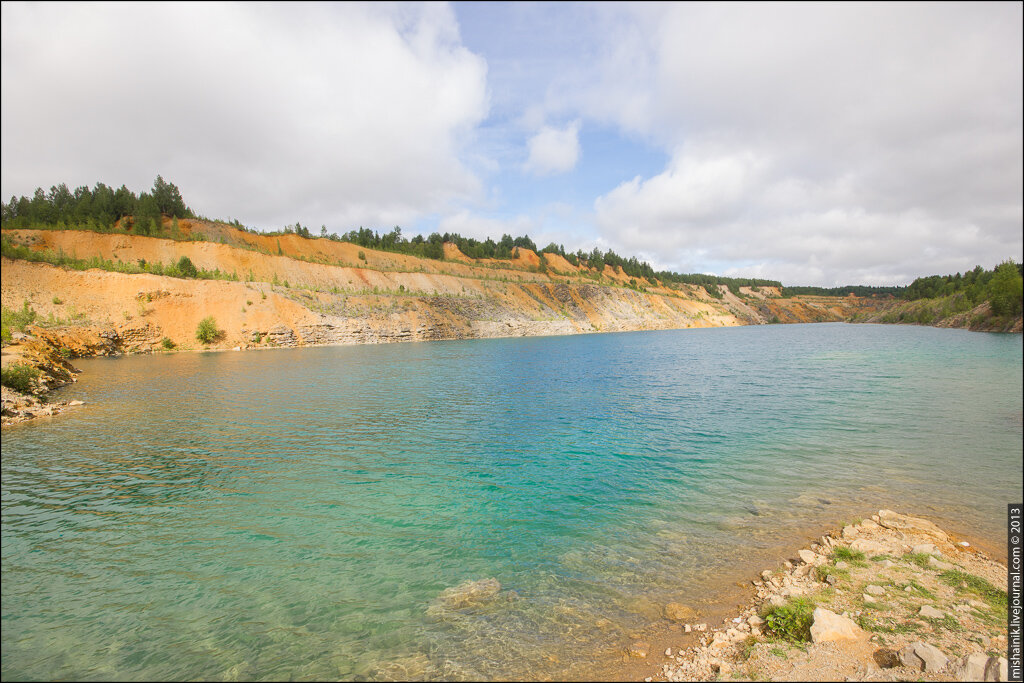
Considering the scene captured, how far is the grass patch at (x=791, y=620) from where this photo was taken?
5.19 m

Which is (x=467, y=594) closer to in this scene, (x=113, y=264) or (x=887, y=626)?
(x=887, y=626)

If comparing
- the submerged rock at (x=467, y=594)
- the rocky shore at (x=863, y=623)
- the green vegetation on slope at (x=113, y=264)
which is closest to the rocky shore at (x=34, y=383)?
the submerged rock at (x=467, y=594)

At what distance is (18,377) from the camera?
1780 centimetres

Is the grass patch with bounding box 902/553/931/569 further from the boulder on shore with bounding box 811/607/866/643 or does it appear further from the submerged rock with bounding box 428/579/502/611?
the submerged rock with bounding box 428/579/502/611

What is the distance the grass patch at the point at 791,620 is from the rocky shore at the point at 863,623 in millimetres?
12

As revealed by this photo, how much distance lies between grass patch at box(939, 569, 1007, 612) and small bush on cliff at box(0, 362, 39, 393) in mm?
27614

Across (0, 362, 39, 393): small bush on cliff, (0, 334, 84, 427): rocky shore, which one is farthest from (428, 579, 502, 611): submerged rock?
(0, 362, 39, 393): small bush on cliff

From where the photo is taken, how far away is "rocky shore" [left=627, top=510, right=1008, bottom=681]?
4523 millimetres

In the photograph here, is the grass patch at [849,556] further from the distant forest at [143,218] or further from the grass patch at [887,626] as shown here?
the distant forest at [143,218]

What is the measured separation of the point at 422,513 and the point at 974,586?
355 inches

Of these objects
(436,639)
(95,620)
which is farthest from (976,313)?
(95,620)

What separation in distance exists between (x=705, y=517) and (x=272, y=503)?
9297 mm

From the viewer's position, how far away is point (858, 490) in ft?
33.7

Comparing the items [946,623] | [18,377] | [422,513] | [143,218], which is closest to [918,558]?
[946,623]
